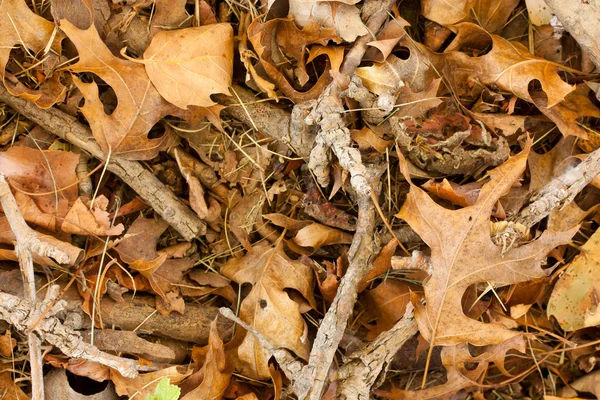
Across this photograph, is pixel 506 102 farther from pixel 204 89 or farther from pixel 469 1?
pixel 204 89

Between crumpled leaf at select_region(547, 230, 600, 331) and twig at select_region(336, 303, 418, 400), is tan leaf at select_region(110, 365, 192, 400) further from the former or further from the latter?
crumpled leaf at select_region(547, 230, 600, 331)

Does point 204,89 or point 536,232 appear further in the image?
point 536,232

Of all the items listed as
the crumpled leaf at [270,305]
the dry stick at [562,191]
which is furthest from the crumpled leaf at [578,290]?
the crumpled leaf at [270,305]

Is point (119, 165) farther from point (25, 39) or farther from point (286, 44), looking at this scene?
point (286, 44)

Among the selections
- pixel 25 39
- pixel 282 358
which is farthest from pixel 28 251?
pixel 282 358

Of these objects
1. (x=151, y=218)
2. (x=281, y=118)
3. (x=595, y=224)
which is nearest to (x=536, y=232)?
(x=595, y=224)

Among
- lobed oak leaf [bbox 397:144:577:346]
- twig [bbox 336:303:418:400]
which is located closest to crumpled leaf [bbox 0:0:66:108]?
lobed oak leaf [bbox 397:144:577:346]
